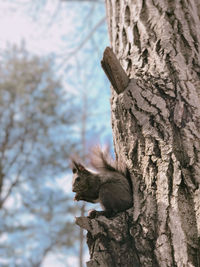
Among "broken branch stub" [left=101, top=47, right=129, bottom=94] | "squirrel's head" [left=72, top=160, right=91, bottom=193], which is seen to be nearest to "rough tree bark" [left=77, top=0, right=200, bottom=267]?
"broken branch stub" [left=101, top=47, right=129, bottom=94]

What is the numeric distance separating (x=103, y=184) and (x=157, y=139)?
420mm

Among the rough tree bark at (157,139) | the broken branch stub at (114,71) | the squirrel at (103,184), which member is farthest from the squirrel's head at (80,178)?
the broken branch stub at (114,71)

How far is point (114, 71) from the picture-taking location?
4.81 ft

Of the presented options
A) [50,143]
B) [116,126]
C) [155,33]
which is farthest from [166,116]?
[50,143]

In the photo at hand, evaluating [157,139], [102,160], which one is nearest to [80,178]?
[102,160]

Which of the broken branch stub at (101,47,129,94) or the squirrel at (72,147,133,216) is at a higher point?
the broken branch stub at (101,47,129,94)

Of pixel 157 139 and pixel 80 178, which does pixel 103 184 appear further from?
pixel 157 139

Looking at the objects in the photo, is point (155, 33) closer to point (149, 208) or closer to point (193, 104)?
point (193, 104)

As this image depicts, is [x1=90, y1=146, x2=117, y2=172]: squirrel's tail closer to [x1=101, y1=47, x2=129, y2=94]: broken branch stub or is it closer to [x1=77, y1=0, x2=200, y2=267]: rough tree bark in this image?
[x1=77, y1=0, x2=200, y2=267]: rough tree bark

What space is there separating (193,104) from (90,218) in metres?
0.65

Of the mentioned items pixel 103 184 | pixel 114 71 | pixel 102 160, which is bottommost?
pixel 103 184

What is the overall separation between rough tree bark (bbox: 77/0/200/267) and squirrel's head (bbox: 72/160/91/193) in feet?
0.95

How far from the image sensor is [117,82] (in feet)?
4.90

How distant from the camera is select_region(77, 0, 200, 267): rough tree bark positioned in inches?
44.4
